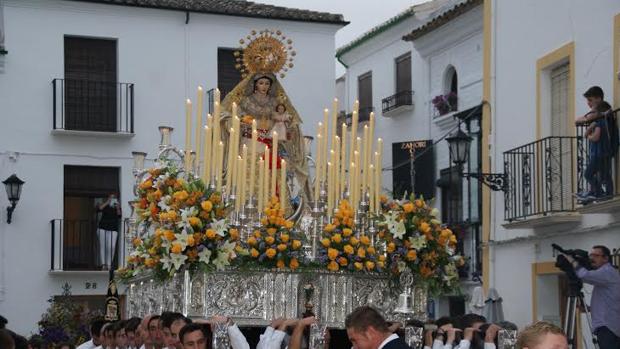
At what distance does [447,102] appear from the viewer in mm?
23969

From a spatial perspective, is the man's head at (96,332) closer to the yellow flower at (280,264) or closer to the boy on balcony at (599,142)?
the yellow flower at (280,264)

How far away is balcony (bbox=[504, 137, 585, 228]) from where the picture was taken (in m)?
15.1

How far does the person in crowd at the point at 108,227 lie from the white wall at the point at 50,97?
1.43 feet

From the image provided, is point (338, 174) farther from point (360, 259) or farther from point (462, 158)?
point (462, 158)

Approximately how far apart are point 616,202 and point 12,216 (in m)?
12.6

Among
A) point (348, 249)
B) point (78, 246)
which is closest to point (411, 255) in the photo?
point (348, 249)

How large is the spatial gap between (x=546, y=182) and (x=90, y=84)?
10545 millimetres

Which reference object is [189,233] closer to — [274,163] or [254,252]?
[254,252]

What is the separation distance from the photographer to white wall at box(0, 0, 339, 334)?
41.2 ft

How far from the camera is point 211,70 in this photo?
24750 mm

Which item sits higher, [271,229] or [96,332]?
[271,229]

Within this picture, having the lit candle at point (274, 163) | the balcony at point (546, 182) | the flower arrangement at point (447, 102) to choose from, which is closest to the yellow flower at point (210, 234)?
the lit candle at point (274, 163)

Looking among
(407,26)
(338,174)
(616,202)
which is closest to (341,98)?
(407,26)

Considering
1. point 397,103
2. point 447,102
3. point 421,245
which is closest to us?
point 421,245
